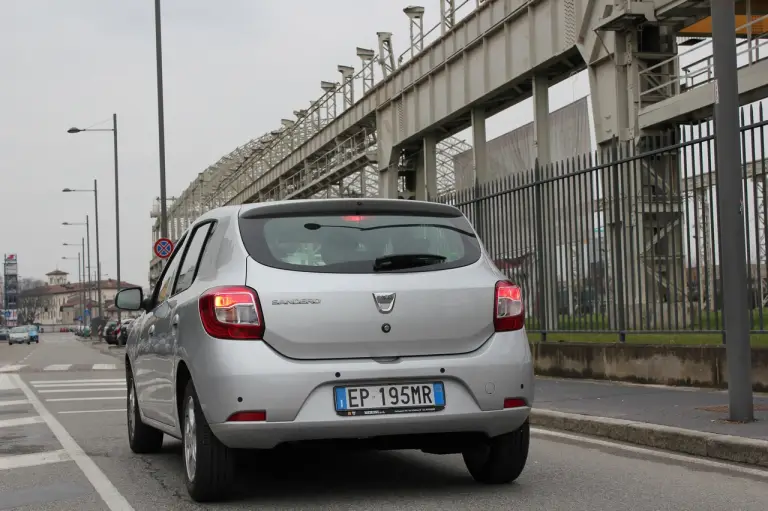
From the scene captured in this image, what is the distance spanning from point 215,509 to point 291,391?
2.71 feet

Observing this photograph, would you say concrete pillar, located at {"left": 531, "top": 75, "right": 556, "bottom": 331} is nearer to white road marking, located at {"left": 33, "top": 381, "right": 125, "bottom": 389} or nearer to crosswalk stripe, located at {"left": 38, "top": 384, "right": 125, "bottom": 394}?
crosswalk stripe, located at {"left": 38, "top": 384, "right": 125, "bottom": 394}

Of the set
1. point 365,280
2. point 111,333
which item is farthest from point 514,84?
point 111,333

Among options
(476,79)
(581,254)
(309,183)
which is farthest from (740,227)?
(309,183)

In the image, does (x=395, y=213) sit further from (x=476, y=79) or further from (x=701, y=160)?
(x=476, y=79)

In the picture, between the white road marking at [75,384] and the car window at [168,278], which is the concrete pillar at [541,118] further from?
the car window at [168,278]

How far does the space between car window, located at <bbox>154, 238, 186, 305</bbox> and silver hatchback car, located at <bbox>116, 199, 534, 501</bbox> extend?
1.12 metres

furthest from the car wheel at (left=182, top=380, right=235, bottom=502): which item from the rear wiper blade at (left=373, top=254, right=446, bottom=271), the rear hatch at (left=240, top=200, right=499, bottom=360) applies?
the rear wiper blade at (left=373, top=254, right=446, bottom=271)

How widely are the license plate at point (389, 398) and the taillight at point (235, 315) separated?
54 cm

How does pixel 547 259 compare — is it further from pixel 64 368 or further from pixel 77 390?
pixel 64 368

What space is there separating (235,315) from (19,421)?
679cm

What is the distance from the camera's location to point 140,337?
7.98 metres

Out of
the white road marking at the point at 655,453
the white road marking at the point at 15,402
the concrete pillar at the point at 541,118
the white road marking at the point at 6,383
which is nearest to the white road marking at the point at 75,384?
the white road marking at the point at 6,383

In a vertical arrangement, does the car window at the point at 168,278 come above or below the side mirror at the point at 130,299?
above

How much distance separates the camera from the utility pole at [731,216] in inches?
332
